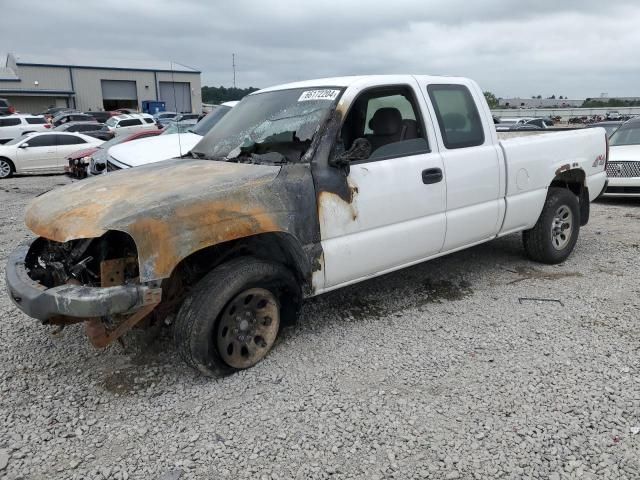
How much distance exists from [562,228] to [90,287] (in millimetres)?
4791

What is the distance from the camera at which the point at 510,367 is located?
11.4 ft

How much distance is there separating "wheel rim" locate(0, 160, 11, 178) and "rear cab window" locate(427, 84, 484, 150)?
47.5ft

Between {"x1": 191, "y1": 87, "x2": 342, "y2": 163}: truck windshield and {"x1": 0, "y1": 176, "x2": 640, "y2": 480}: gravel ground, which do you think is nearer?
{"x1": 0, "y1": 176, "x2": 640, "y2": 480}: gravel ground

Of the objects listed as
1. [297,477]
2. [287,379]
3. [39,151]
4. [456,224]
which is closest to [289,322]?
[287,379]

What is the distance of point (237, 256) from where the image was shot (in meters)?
3.59

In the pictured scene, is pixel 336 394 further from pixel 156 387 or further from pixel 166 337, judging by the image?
pixel 166 337

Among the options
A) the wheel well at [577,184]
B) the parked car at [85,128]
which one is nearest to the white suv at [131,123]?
the parked car at [85,128]

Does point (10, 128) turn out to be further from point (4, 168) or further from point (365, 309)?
point (365, 309)

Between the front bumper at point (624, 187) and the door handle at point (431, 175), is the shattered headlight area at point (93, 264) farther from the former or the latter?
the front bumper at point (624, 187)

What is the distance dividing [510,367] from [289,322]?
1.53 meters

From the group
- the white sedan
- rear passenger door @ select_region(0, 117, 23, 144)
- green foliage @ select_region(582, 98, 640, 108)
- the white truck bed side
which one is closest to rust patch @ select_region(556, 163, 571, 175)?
the white truck bed side

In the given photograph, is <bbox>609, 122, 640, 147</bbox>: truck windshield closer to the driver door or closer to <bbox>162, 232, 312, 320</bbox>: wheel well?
<bbox>162, 232, 312, 320</bbox>: wheel well

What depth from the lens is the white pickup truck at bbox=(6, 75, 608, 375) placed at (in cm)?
300

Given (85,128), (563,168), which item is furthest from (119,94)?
(563,168)
